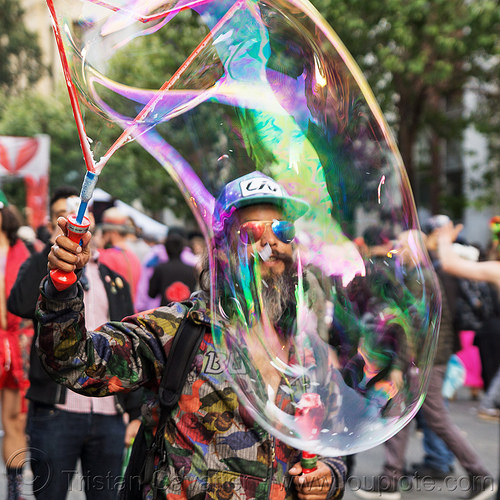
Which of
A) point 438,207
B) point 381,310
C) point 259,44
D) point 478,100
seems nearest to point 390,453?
point 381,310

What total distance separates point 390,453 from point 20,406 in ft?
8.87

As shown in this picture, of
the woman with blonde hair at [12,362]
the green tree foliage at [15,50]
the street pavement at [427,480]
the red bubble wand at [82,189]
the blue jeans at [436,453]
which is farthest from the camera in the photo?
the green tree foliage at [15,50]

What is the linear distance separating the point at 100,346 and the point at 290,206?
0.72m

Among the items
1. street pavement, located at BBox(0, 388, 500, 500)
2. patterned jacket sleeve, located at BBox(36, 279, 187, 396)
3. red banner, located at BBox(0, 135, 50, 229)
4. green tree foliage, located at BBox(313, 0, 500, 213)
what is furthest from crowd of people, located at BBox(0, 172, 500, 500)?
green tree foliage, located at BBox(313, 0, 500, 213)

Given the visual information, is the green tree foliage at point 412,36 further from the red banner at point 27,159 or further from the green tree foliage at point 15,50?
the green tree foliage at point 15,50

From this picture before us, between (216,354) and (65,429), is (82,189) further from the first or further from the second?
(65,429)

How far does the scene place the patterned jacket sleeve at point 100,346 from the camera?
6.12ft

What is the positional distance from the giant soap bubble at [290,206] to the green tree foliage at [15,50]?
34.1 metres

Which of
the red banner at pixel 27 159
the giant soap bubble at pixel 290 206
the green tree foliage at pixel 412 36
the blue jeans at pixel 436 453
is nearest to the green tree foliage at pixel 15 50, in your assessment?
the green tree foliage at pixel 412 36

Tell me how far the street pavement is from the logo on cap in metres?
2.91

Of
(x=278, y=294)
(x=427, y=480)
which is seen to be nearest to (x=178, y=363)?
(x=278, y=294)

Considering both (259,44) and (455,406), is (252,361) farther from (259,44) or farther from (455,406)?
(455,406)

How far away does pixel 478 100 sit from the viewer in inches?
767

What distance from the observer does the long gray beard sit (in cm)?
221
